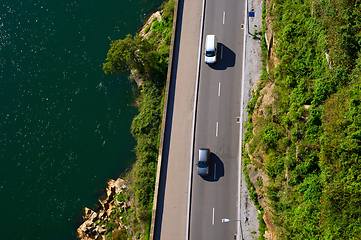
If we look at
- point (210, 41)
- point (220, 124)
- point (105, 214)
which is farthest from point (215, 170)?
Answer: point (105, 214)

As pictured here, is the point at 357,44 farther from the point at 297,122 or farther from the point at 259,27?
the point at 259,27

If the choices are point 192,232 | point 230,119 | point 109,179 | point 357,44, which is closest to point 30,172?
point 109,179

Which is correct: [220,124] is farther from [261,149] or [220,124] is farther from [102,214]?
[102,214]

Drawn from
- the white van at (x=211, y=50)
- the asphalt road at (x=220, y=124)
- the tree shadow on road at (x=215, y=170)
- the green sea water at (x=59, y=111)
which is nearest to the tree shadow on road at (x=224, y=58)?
the asphalt road at (x=220, y=124)

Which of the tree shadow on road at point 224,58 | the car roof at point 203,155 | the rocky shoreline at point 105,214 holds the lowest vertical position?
the rocky shoreline at point 105,214

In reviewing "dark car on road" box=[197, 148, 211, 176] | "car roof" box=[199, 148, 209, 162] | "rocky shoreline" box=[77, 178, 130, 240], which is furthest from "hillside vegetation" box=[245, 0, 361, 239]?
"rocky shoreline" box=[77, 178, 130, 240]

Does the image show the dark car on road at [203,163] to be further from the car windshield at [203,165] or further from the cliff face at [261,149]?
the cliff face at [261,149]

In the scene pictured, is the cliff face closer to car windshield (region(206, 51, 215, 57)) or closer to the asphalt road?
the asphalt road
